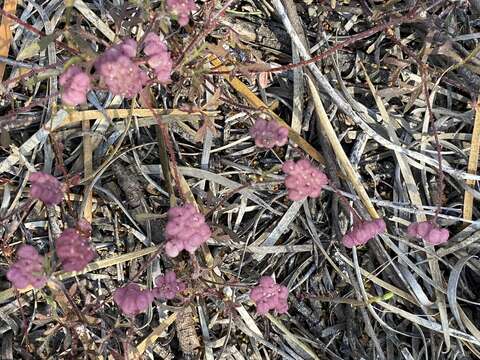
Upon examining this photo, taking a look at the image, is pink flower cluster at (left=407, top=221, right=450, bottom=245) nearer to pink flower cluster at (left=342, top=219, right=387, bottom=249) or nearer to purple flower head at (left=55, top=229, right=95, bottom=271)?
pink flower cluster at (left=342, top=219, right=387, bottom=249)

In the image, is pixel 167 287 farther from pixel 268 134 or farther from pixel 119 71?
pixel 119 71

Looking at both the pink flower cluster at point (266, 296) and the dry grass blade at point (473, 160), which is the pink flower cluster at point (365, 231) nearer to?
the pink flower cluster at point (266, 296)

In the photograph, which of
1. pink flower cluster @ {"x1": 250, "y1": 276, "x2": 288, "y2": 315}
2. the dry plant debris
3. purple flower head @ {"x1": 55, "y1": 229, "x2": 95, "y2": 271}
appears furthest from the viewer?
the dry plant debris

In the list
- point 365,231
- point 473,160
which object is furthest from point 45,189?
point 473,160

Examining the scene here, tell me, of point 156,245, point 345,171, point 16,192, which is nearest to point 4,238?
point 16,192

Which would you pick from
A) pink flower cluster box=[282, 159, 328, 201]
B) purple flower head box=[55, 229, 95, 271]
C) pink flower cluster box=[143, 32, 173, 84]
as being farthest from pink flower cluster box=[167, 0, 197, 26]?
purple flower head box=[55, 229, 95, 271]

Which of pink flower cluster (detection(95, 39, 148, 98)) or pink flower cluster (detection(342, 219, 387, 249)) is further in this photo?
pink flower cluster (detection(342, 219, 387, 249))
